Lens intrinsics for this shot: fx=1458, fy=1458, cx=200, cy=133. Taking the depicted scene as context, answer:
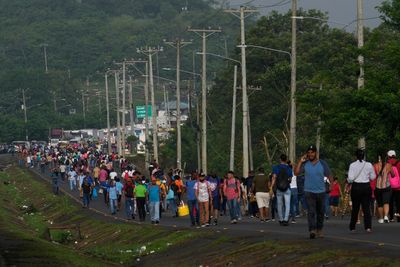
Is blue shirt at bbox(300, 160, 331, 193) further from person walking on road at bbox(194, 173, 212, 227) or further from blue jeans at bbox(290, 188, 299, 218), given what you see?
person walking on road at bbox(194, 173, 212, 227)

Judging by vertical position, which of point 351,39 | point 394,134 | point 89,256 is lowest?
point 89,256

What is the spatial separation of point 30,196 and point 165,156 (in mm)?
36996

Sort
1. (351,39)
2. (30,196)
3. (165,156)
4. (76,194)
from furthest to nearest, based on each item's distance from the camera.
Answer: (165,156) → (351,39) → (30,196) → (76,194)

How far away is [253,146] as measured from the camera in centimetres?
10925

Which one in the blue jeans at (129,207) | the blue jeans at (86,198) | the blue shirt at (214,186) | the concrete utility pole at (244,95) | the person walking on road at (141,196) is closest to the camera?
the blue shirt at (214,186)

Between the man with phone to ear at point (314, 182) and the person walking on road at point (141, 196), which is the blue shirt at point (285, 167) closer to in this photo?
the man with phone to ear at point (314, 182)

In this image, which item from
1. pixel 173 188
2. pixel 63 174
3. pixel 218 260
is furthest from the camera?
pixel 63 174

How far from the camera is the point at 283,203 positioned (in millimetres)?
37438

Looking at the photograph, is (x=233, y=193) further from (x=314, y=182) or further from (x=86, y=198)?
(x=86, y=198)

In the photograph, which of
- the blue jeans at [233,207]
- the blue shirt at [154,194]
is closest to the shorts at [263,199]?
the blue jeans at [233,207]

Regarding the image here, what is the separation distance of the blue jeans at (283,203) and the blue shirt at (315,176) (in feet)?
26.3

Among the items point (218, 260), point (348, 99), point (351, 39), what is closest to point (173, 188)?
point (348, 99)

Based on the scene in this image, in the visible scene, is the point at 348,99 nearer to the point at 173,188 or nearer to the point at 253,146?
the point at 173,188

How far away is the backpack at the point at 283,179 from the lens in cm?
3663
